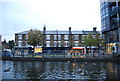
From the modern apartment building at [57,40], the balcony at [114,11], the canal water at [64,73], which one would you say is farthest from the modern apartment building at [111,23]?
the canal water at [64,73]

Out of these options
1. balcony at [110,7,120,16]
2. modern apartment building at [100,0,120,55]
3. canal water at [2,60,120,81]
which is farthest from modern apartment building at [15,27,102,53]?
canal water at [2,60,120,81]

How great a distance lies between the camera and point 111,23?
4100cm

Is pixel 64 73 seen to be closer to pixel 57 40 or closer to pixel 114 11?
pixel 114 11

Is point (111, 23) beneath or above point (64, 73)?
above

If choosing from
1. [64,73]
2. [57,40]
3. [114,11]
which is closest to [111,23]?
[114,11]

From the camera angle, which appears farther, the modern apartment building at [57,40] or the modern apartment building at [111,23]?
the modern apartment building at [57,40]

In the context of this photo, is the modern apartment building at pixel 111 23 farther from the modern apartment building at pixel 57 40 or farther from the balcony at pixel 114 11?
the modern apartment building at pixel 57 40

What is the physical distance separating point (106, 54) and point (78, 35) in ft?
67.9

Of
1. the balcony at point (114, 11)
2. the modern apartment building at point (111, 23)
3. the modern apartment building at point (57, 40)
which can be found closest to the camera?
the balcony at point (114, 11)

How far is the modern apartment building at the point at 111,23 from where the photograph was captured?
37.5 metres

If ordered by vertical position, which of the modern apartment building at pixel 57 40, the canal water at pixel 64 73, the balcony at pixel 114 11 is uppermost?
the balcony at pixel 114 11

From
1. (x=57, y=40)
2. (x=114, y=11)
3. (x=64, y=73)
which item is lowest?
(x=64, y=73)

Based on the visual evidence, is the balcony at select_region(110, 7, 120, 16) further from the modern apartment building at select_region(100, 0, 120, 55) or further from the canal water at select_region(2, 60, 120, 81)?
the canal water at select_region(2, 60, 120, 81)

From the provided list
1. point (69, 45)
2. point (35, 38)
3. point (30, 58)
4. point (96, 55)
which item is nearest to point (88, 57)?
point (96, 55)
